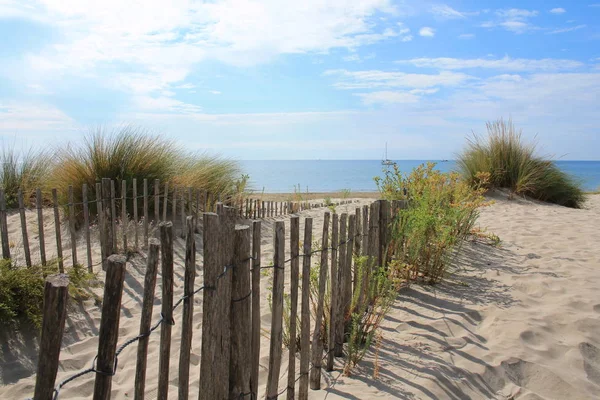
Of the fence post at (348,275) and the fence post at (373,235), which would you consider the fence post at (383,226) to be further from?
the fence post at (348,275)

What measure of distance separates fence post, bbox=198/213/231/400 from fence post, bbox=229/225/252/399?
7cm

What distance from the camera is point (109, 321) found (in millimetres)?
1544

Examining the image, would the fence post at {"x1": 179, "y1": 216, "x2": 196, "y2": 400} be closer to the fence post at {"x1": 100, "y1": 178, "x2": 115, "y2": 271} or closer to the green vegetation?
the green vegetation

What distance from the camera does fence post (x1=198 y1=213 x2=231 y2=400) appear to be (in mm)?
1957

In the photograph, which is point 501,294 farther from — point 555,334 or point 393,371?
point 393,371

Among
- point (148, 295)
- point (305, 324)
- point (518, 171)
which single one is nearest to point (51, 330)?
point (148, 295)

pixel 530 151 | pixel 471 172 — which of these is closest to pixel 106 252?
pixel 471 172

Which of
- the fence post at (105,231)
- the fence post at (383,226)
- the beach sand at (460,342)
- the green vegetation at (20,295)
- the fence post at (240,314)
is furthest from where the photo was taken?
the fence post at (105,231)

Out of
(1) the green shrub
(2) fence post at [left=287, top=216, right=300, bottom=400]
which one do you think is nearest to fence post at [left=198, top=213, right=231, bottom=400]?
(2) fence post at [left=287, top=216, right=300, bottom=400]

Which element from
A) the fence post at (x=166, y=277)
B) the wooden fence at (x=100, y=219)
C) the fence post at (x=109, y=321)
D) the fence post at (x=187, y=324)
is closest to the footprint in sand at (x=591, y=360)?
the fence post at (x=187, y=324)

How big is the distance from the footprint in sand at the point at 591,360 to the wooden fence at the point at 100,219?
14.3ft

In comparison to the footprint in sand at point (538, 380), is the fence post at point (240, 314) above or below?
above

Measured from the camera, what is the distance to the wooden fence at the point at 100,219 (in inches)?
192

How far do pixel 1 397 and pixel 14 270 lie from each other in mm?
1446
